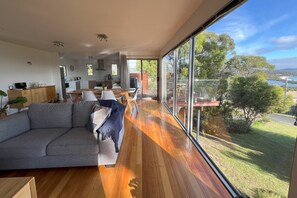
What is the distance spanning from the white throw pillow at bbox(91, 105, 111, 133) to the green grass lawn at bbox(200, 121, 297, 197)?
5.62ft

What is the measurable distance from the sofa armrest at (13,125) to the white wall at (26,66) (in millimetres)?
3749

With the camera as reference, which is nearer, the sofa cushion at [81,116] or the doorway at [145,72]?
the sofa cushion at [81,116]

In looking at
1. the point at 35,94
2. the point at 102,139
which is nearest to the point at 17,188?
the point at 102,139

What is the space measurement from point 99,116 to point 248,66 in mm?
1969

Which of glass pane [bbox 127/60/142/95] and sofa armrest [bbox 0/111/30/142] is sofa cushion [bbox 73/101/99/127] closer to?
sofa armrest [bbox 0/111/30/142]

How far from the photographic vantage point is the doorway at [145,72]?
300 inches

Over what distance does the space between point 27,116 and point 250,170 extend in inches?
127

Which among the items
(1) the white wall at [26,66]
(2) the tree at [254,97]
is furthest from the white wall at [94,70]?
(2) the tree at [254,97]

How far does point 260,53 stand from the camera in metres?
1.49

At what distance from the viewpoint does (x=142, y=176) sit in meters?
1.96

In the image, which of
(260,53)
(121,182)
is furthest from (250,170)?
Result: (121,182)

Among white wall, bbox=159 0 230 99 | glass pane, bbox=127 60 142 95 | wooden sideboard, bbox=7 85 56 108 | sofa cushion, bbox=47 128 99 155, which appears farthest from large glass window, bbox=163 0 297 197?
wooden sideboard, bbox=7 85 56 108

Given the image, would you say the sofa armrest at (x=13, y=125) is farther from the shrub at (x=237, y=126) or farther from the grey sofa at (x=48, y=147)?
the shrub at (x=237, y=126)

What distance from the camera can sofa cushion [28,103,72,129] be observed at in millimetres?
2545
